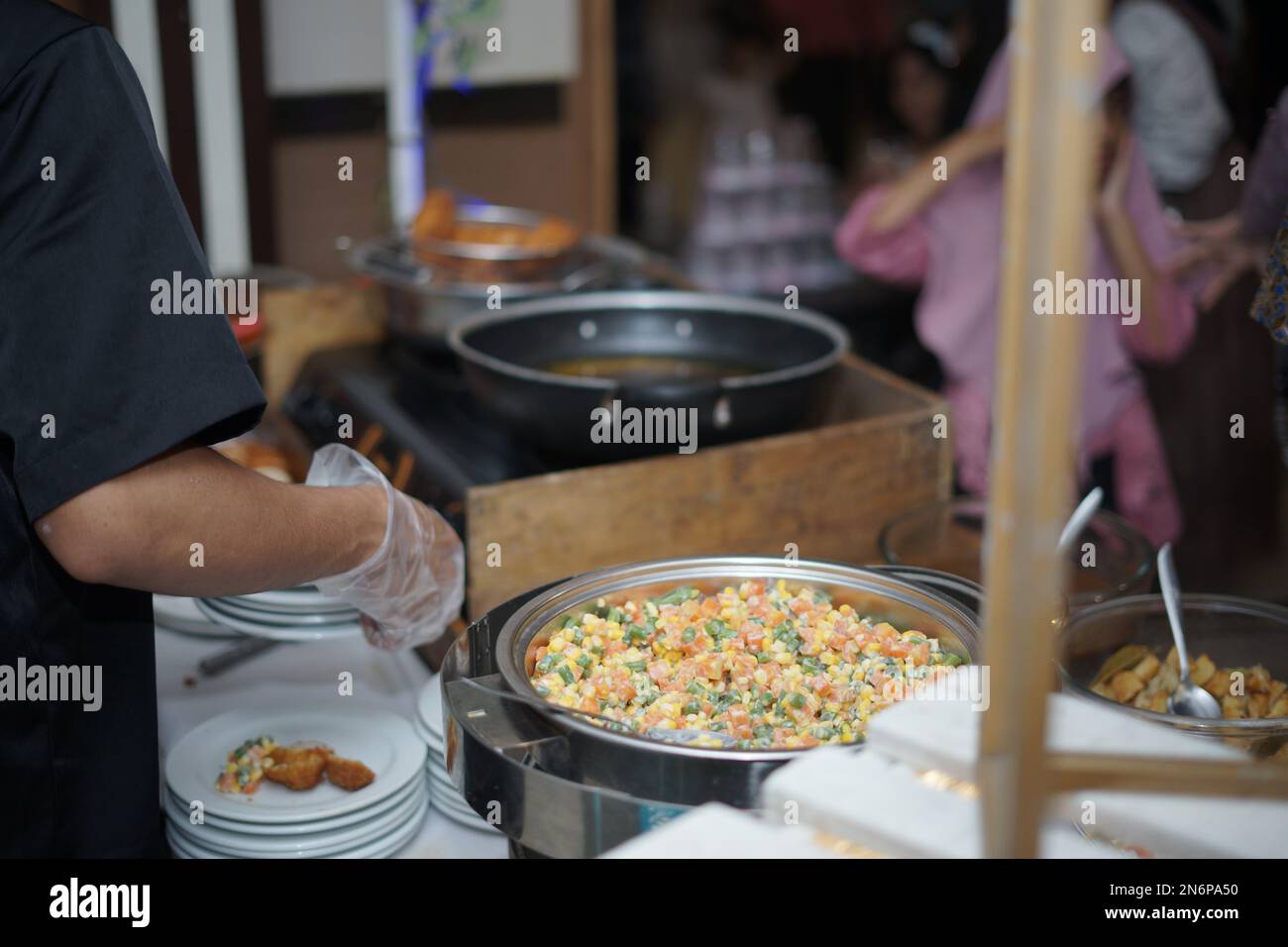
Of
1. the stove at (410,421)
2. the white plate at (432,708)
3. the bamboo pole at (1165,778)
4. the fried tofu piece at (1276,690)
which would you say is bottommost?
the white plate at (432,708)

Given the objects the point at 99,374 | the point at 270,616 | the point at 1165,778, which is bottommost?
the point at 270,616

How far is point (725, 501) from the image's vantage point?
1986 mm

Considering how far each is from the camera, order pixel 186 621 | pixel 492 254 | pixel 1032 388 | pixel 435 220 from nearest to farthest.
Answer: pixel 1032 388 < pixel 186 621 < pixel 492 254 < pixel 435 220

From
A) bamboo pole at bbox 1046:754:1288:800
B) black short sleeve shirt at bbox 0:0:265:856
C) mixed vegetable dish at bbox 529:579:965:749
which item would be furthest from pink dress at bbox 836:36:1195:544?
bamboo pole at bbox 1046:754:1288:800

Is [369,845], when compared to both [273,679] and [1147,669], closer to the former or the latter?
[273,679]

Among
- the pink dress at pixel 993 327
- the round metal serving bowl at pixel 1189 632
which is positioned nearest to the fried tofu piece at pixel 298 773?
the round metal serving bowl at pixel 1189 632

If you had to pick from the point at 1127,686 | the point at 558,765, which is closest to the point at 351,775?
the point at 558,765

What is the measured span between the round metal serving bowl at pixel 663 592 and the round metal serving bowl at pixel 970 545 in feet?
1.43

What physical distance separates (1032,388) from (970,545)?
1.37 meters

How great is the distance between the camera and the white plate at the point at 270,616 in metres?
1.78

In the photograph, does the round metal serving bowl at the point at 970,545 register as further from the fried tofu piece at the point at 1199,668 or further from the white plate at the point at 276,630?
the white plate at the point at 276,630

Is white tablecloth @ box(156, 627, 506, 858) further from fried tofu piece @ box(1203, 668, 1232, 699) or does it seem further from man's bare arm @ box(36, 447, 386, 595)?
fried tofu piece @ box(1203, 668, 1232, 699)
